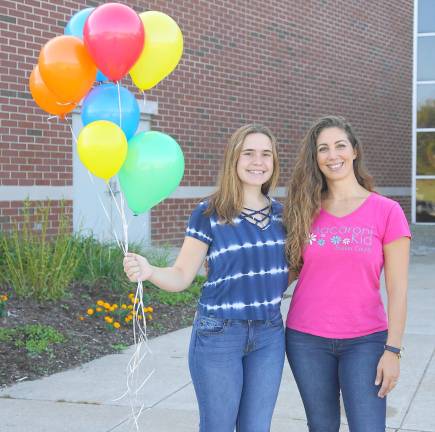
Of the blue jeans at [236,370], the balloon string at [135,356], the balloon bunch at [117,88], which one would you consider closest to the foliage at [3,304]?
the balloon string at [135,356]

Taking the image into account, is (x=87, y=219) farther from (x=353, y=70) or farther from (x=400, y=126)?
(x=400, y=126)

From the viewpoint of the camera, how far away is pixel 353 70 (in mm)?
15633

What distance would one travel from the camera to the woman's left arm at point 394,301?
2881 millimetres

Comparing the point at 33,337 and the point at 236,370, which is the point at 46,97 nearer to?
the point at 236,370

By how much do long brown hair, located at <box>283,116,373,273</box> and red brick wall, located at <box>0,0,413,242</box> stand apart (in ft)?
19.8

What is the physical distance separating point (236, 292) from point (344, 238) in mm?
482

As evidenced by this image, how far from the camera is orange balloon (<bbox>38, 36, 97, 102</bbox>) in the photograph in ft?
11.3

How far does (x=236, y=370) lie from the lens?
2941 mm

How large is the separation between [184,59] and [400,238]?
8719 millimetres

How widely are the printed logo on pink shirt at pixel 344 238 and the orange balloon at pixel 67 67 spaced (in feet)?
4.49

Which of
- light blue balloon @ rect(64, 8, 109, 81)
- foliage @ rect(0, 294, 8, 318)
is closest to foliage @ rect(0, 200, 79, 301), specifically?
foliage @ rect(0, 294, 8, 318)

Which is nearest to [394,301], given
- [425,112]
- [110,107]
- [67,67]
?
[110,107]

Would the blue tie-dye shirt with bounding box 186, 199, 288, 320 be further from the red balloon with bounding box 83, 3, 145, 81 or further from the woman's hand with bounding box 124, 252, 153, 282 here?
the red balloon with bounding box 83, 3, 145, 81

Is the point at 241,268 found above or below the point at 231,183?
below
